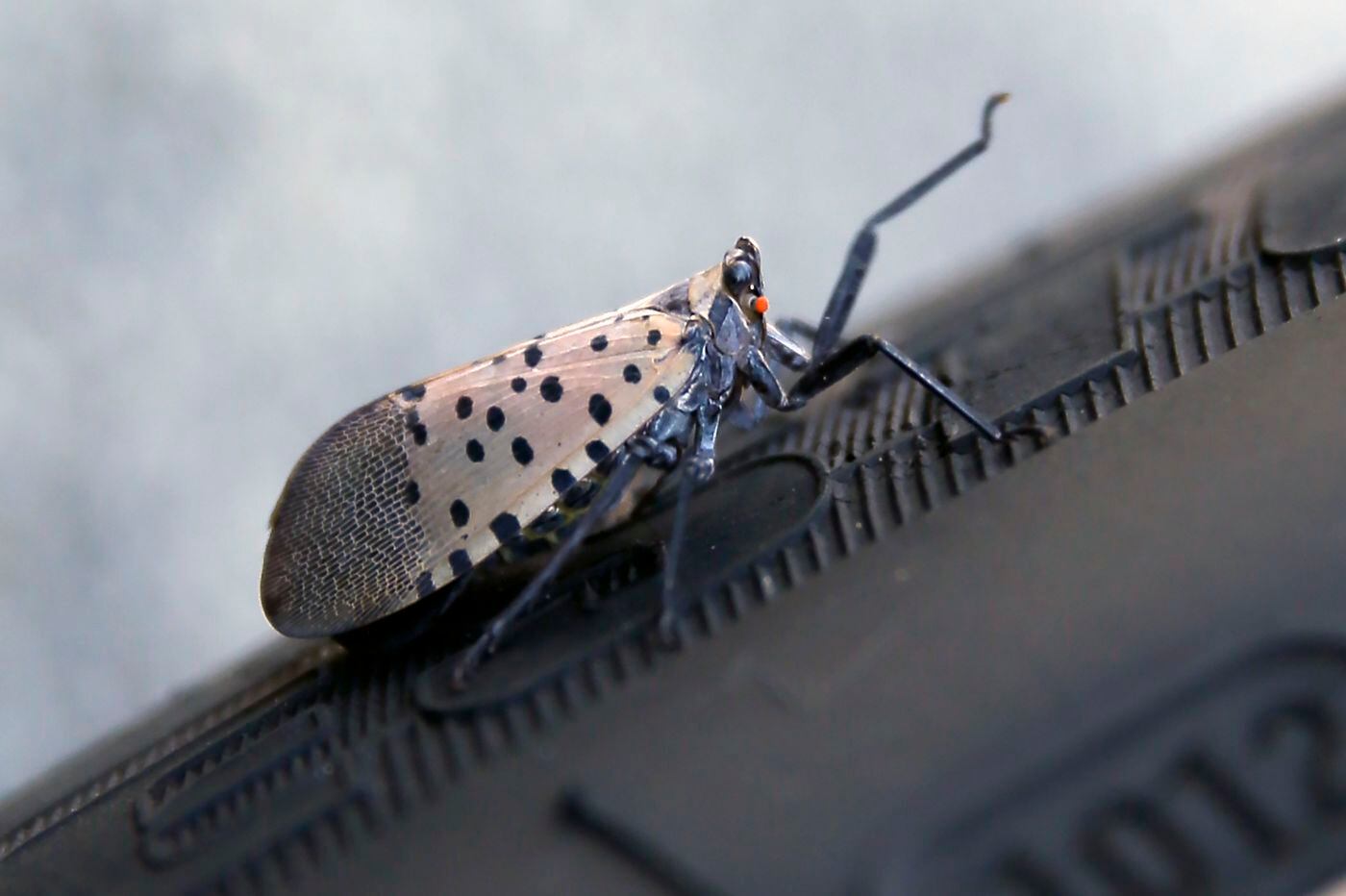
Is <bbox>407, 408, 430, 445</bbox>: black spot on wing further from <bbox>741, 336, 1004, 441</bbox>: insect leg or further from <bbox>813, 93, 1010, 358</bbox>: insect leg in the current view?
<bbox>813, 93, 1010, 358</bbox>: insect leg

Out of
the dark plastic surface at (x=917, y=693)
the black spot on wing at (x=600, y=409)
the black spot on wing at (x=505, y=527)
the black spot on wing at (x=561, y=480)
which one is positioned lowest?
the dark plastic surface at (x=917, y=693)

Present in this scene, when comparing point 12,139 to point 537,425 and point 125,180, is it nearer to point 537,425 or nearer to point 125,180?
point 125,180

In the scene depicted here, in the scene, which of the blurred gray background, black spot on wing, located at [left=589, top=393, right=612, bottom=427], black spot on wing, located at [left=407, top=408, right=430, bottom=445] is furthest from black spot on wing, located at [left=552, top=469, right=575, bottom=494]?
the blurred gray background

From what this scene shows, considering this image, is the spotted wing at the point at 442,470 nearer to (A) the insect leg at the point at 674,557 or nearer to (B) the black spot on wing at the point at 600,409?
(B) the black spot on wing at the point at 600,409

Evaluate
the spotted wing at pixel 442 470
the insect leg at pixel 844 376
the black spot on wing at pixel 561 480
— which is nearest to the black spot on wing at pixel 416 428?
→ the spotted wing at pixel 442 470

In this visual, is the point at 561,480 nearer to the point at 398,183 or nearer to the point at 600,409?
the point at 600,409

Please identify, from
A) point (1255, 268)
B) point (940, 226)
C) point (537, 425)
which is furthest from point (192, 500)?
point (1255, 268)
